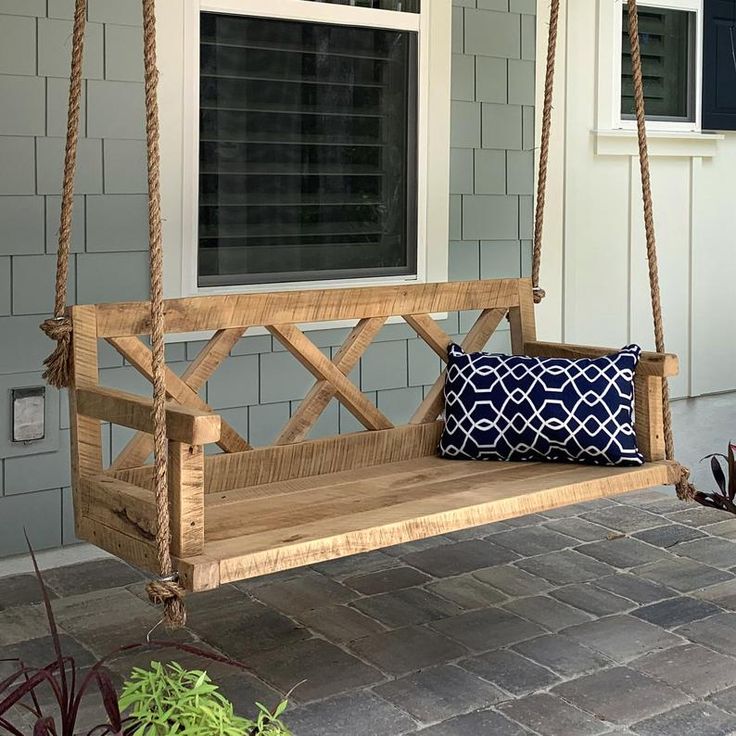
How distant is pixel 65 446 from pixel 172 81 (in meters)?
1.31

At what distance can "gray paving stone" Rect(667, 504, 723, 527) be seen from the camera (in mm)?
4484

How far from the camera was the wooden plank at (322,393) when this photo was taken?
11.1 feet

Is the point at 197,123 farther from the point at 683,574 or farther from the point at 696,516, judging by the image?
the point at 696,516

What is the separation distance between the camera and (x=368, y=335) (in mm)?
3562

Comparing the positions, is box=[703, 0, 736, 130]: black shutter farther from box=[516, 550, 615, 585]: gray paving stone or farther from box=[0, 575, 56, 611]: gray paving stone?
box=[0, 575, 56, 611]: gray paving stone

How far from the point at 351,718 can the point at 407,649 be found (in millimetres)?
450

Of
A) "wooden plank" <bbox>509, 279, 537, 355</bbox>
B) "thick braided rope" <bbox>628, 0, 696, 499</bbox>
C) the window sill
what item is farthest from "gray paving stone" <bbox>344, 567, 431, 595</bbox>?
the window sill

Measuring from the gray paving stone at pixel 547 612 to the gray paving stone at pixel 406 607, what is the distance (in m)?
0.19

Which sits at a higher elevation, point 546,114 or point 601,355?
point 546,114

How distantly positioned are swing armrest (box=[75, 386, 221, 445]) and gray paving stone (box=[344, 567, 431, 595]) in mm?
1247

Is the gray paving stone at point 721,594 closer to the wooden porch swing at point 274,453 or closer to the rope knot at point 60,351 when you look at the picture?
the wooden porch swing at point 274,453

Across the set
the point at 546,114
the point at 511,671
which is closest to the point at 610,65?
the point at 546,114

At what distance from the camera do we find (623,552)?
13.5ft

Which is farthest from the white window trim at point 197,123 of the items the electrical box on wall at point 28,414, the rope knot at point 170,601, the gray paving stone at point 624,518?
the rope knot at point 170,601
